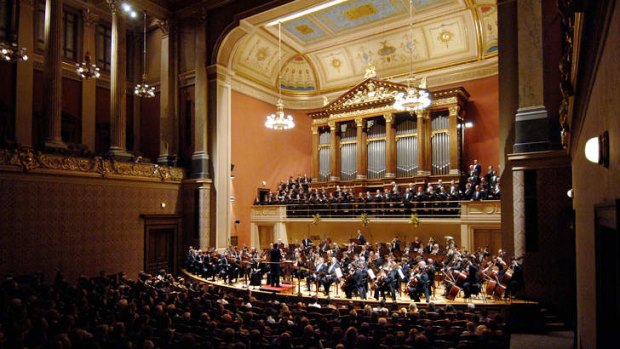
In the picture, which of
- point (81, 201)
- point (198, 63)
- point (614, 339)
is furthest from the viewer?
point (198, 63)

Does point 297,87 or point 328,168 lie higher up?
point 297,87

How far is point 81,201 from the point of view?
14289 millimetres

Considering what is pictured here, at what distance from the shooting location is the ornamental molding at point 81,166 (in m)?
12.6

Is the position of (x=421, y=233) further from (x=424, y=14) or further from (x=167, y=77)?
(x=167, y=77)

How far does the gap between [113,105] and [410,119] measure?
44.0 feet

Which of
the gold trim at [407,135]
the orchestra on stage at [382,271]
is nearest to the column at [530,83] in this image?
the orchestra on stage at [382,271]

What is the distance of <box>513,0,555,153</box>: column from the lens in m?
10.8

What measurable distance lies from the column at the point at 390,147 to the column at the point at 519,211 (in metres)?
8.99

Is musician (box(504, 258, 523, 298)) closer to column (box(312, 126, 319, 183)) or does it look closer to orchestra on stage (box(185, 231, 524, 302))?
orchestra on stage (box(185, 231, 524, 302))

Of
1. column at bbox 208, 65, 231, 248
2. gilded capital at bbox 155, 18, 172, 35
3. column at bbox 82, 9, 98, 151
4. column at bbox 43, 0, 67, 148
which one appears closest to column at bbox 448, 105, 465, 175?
column at bbox 208, 65, 231, 248

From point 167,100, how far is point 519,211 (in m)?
15.3

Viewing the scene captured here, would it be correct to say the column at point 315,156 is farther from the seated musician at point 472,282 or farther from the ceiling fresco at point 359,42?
the seated musician at point 472,282

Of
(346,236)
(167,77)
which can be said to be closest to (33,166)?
(167,77)

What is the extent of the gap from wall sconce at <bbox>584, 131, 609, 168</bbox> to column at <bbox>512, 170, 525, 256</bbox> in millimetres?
8627
